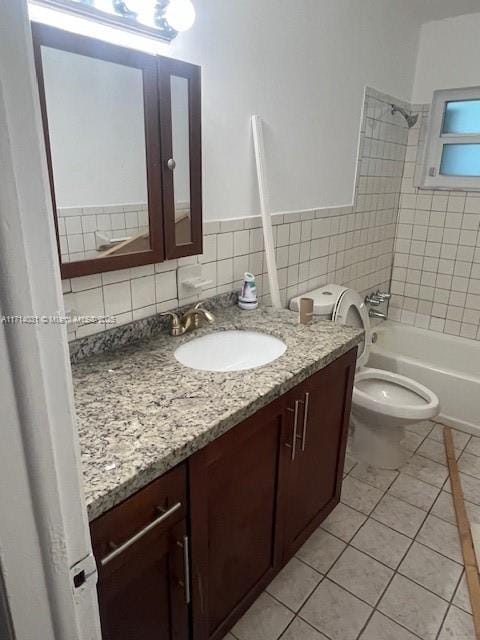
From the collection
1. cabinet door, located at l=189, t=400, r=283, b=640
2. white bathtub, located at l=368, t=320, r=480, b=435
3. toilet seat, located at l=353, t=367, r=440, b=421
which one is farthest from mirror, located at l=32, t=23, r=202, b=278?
white bathtub, located at l=368, t=320, r=480, b=435

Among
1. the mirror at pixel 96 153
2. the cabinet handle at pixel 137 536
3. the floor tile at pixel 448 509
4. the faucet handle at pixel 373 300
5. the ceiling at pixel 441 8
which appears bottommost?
the floor tile at pixel 448 509

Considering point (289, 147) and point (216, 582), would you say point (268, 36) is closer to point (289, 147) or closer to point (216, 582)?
point (289, 147)

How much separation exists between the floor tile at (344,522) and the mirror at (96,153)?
138 centimetres

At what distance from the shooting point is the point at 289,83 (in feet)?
5.92

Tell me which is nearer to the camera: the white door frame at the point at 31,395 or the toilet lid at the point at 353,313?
the white door frame at the point at 31,395

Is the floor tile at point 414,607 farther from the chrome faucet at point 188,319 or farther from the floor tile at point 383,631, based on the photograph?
the chrome faucet at point 188,319

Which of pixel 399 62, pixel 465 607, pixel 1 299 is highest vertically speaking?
pixel 399 62

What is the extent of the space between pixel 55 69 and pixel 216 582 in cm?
140

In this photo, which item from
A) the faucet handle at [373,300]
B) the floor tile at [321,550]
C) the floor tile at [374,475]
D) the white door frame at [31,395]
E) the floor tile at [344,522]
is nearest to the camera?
the white door frame at [31,395]

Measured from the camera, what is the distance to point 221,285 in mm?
1751

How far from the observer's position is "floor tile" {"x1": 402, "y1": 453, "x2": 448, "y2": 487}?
2.13 meters

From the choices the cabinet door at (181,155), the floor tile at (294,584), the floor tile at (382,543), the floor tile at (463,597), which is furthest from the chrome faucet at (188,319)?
the floor tile at (463,597)

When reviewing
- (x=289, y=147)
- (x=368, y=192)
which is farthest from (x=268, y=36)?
(x=368, y=192)

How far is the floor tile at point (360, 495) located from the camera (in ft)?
6.44
